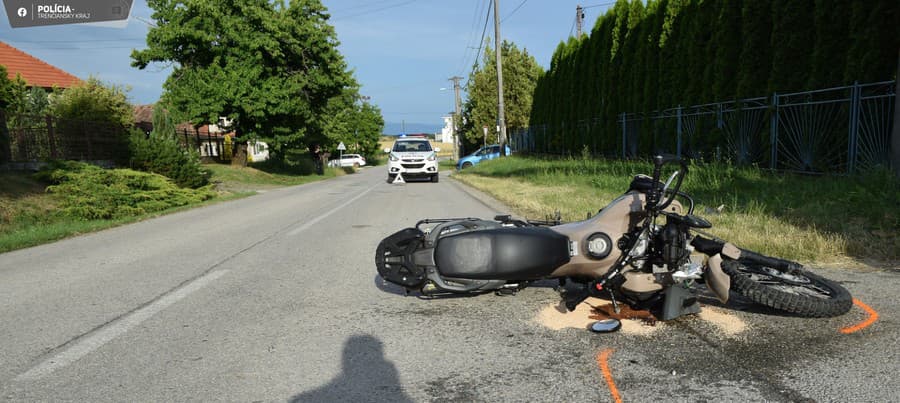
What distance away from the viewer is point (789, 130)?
35.5 feet

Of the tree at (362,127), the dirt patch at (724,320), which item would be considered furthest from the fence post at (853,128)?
the tree at (362,127)

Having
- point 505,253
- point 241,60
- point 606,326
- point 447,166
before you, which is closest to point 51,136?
point 241,60

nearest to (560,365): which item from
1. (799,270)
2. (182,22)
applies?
(799,270)

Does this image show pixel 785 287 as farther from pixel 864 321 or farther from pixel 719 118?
pixel 719 118

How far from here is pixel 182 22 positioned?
28578 mm

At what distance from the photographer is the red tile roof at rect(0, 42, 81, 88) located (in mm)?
33594

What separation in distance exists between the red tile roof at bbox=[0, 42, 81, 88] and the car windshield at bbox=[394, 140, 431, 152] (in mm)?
22942

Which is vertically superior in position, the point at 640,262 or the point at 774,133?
the point at 774,133

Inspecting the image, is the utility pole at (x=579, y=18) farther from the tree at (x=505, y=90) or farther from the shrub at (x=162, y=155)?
the shrub at (x=162, y=155)

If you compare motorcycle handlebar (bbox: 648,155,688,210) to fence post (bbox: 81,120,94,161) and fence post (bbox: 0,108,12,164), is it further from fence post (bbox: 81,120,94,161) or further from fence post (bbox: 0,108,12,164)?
fence post (bbox: 81,120,94,161)

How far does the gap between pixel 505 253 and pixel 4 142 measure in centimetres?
1621

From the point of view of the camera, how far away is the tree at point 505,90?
45.9 metres

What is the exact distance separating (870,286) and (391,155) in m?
18.5

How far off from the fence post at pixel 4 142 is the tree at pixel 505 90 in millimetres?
34844
